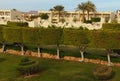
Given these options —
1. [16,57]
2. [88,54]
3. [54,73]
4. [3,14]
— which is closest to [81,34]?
[88,54]

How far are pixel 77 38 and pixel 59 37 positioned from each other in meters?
3.09

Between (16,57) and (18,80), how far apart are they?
39.3 ft

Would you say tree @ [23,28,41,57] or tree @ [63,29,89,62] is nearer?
tree @ [63,29,89,62]

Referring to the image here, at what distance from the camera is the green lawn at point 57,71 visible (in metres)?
37.6

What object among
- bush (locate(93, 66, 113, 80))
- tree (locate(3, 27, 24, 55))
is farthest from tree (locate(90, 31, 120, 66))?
tree (locate(3, 27, 24, 55))

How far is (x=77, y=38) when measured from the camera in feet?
148

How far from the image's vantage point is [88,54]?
151ft

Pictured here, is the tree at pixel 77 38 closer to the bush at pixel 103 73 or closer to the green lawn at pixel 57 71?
the green lawn at pixel 57 71

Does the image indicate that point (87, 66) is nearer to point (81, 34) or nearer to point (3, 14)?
point (81, 34)

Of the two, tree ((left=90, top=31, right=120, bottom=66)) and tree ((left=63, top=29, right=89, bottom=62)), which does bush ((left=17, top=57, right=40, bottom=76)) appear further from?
tree ((left=90, top=31, right=120, bottom=66))

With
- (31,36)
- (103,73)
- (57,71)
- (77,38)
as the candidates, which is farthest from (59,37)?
(103,73)

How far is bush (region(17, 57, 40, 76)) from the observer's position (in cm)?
3907

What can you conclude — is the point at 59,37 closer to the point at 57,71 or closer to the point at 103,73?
the point at 57,71

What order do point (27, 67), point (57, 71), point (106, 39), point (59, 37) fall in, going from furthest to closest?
1. point (59, 37)
2. point (106, 39)
3. point (57, 71)
4. point (27, 67)
